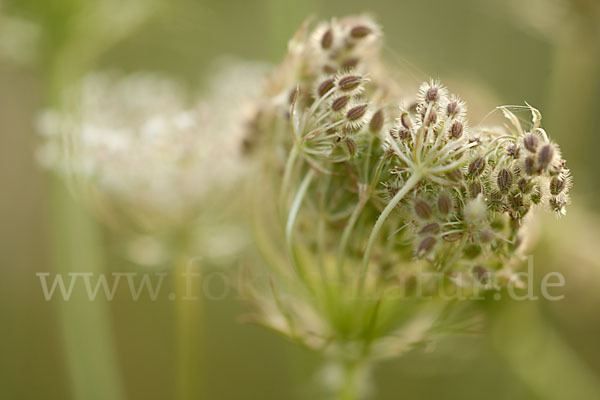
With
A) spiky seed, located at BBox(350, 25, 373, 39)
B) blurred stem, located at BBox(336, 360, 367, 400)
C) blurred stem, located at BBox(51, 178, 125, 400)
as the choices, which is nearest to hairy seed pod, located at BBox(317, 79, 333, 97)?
spiky seed, located at BBox(350, 25, 373, 39)

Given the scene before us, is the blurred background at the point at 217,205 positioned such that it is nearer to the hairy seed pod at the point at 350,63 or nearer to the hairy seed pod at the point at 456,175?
the hairy seed pod at the point at 350,63

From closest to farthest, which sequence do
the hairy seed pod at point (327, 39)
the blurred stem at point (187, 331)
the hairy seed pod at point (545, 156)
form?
the hairy seed pod at point (545, 156) < the hairy seed pod at point (327, 39) < the blurred stem at point (187, 331)

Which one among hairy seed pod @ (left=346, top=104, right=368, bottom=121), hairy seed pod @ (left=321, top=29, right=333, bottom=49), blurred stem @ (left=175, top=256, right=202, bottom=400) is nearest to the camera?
hairy seed pod @ (left=346, top=104, right=368, bottom=121)

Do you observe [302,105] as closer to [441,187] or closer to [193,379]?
[441,187]

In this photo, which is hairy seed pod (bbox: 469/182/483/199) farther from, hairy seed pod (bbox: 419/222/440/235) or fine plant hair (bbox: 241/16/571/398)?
hairy seed pod (bbox: 419/222/440/235)

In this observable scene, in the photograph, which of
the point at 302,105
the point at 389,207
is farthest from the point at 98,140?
the point at 389,207

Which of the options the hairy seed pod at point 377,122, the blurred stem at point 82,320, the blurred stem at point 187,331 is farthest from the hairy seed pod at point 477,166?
the blurred stem at point 82,320
